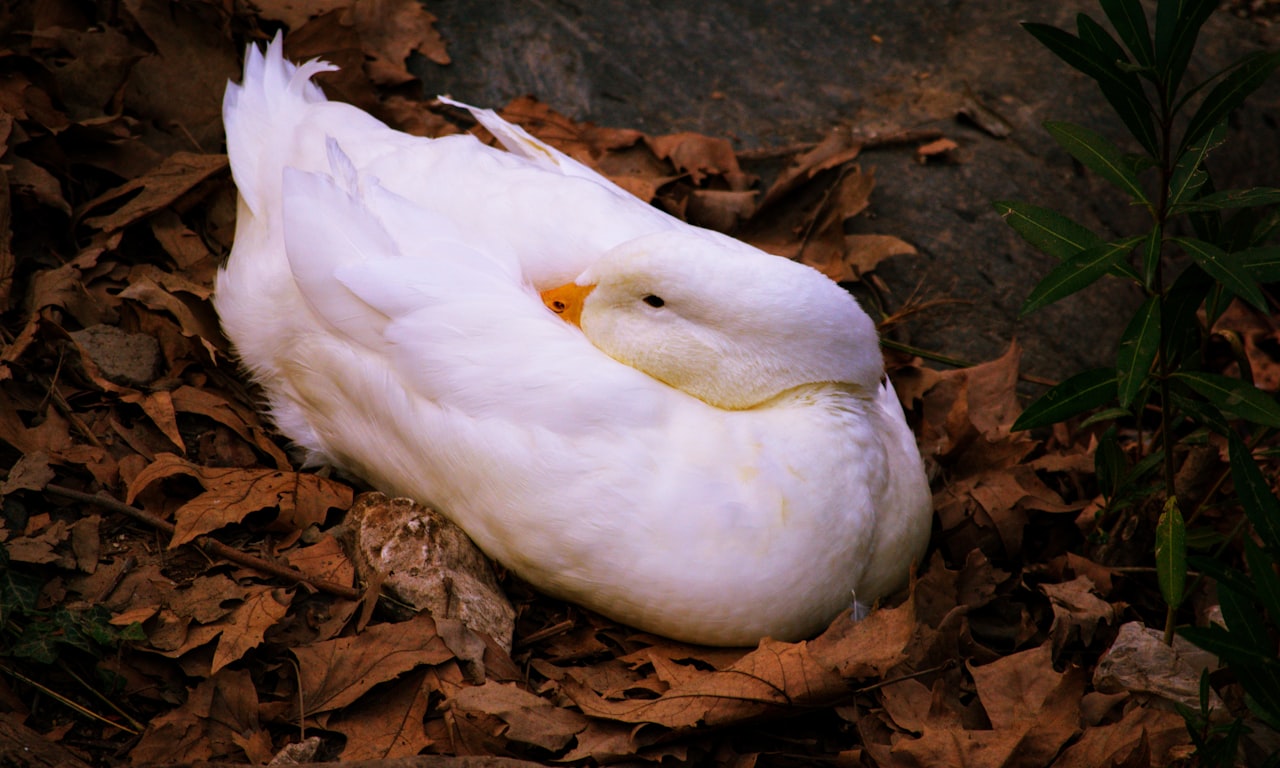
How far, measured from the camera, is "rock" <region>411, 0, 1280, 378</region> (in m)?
4.23

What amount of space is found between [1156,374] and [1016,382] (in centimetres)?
129

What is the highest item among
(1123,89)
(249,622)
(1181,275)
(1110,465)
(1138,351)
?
(1123,89)

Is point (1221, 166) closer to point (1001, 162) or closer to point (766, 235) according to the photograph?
point (1001, 162)

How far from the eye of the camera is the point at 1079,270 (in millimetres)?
2395

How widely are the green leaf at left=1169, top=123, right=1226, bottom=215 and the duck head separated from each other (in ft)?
2.59

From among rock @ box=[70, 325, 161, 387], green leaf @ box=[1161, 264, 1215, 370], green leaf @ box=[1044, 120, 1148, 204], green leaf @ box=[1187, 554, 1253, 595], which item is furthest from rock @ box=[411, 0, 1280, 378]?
green leaf @ box=[1187, 554, 1253, 595]

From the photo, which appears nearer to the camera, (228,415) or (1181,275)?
(1181,275)

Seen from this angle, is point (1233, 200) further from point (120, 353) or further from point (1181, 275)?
point (120, 353)

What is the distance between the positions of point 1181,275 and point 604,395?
144cm

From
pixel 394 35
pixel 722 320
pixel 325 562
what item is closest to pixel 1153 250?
pixel 722 320

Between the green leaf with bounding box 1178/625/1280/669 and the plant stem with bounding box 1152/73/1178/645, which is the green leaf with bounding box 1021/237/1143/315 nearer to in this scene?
the plant stem with bounding box 1152/73/1178/645

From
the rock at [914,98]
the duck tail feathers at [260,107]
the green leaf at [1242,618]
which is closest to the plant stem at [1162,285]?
the green leaf at [1242,618]

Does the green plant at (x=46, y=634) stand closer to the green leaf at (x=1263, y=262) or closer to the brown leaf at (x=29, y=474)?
the brown leaf at (x=29, y=474)

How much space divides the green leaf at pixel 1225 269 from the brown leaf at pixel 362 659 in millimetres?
1971
